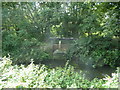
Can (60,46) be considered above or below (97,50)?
above

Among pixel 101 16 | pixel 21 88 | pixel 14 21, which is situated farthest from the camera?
pixel 14 21

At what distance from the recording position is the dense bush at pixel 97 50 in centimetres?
229

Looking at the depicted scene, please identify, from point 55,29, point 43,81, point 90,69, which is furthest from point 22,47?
point 90,69

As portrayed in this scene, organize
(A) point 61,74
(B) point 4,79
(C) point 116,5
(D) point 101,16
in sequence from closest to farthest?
(B) point 4,79, (A) point 61,74, (C) point 116,5, (D) point 101,16

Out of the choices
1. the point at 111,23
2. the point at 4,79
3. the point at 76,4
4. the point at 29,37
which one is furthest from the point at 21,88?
the point at 76,4

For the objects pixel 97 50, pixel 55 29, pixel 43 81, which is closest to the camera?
pixel 43 81

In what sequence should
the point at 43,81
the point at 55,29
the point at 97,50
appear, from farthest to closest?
1. the point at 55,29
2. the point at 97,50
3. the point at 43,81

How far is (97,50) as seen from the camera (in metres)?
2.38

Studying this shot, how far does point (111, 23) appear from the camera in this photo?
6.54 feet

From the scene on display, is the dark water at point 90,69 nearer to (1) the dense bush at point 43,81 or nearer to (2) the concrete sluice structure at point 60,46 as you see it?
(2) the concrete sluice structure at point 60,46

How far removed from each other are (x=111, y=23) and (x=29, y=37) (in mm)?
1938

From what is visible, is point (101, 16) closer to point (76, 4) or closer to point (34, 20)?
point (76, 4)

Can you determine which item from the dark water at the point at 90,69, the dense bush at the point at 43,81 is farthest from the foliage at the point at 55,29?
the dense bush at the point at 43,81

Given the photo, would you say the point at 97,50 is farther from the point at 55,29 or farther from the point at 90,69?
the point at 55,29
